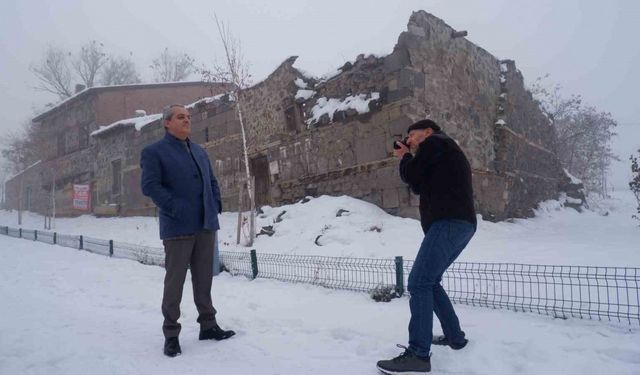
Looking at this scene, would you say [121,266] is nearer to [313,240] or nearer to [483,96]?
[313,240]

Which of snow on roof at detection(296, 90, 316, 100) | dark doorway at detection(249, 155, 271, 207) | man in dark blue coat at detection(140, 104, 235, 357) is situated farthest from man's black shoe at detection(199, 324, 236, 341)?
dark doorway at detection(249, 155, 271, 207)

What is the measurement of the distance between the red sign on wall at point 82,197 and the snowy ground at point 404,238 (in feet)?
31.6

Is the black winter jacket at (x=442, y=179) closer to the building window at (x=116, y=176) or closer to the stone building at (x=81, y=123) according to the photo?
the building window at (x=116, y=176)

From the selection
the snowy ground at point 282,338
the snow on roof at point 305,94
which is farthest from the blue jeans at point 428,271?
the snow on roof at point 305,94

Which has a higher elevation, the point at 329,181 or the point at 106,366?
the point at 329,181

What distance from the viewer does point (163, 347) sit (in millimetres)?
3326

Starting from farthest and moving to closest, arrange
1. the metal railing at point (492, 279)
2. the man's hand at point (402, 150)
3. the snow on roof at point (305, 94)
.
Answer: the snow on roof at point (305, 94)
the metal railing at point (492, 279)
the man's hand at point (402, 150)

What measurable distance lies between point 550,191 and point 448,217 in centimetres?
1403

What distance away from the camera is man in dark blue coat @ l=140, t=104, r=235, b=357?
3357 millimetres

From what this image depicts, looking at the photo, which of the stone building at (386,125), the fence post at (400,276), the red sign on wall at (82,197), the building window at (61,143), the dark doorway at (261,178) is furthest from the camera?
the building window at (61,143)

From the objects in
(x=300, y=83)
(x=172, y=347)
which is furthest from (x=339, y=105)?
(x=172, y=347)

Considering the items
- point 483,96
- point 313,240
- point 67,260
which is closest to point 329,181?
point 313,240

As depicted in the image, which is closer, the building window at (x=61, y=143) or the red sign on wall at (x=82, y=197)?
the red sign on wall at (x=82, y=197)

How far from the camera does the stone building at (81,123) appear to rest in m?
22.5
